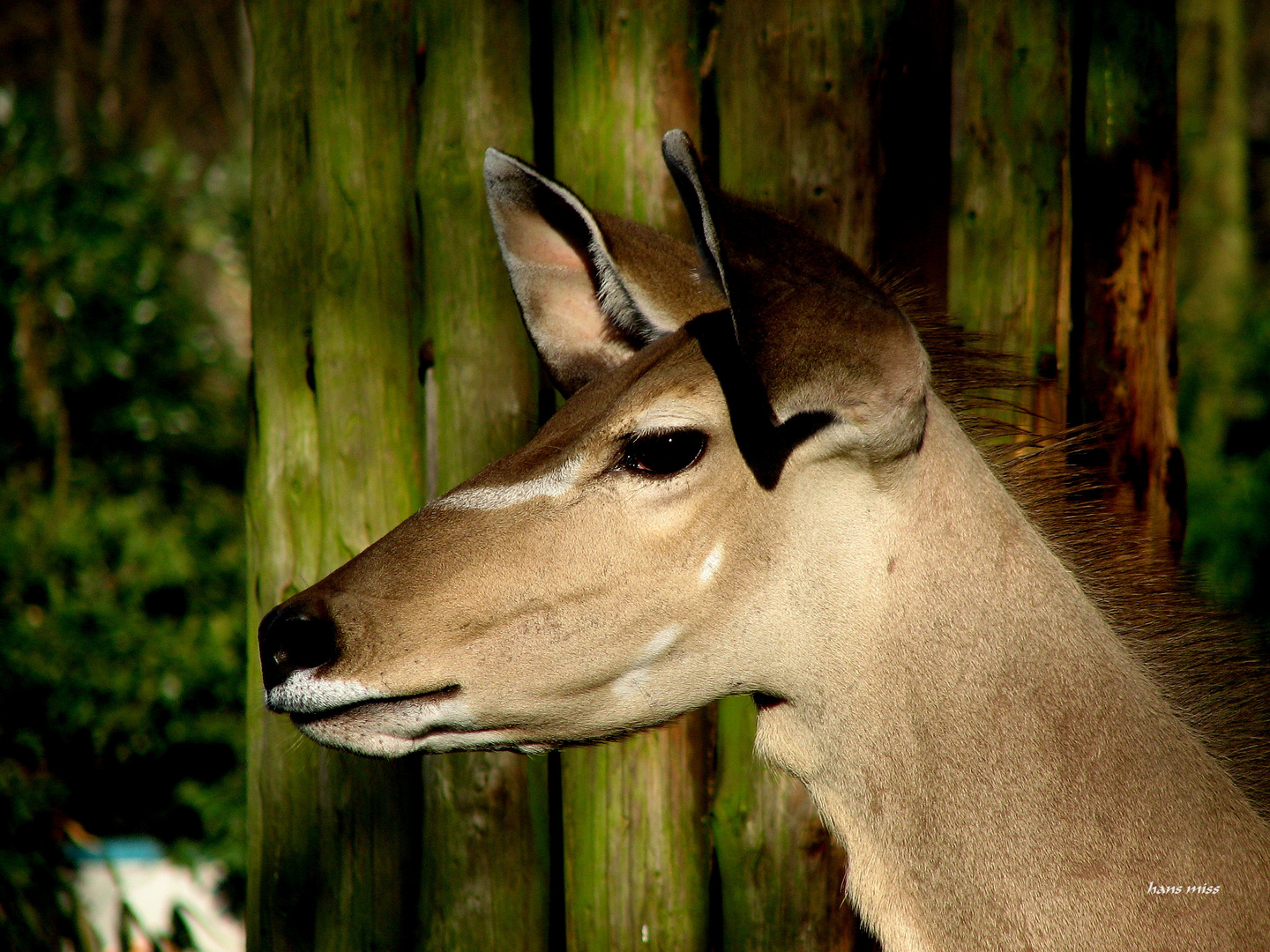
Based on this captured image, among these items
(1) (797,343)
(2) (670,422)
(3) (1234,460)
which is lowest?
(3) (1234,460)

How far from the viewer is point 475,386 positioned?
2938mm

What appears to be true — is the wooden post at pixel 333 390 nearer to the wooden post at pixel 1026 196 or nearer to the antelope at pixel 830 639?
the antelope at pixel 830 639

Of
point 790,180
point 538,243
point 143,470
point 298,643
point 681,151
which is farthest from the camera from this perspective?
point 143,470

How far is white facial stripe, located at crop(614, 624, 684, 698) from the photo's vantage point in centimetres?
207

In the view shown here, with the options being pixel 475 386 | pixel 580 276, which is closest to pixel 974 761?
pixel 580 276

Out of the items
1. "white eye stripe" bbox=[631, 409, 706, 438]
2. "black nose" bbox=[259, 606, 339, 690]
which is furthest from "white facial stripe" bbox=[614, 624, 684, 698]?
"black nose" bbox=[259, 606, 339, 690]

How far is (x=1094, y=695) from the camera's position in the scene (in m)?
2.18

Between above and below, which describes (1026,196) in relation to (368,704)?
above

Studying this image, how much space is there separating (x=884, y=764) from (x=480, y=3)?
2047mm

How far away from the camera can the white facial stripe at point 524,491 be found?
83.6 inches

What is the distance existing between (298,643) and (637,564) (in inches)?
23.8

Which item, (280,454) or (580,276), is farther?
(280,454)

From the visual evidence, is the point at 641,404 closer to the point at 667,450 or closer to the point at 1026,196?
the point at 667,450

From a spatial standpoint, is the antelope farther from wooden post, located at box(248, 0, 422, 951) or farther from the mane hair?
wooden post, located at box(248, 0, 422, 951)
